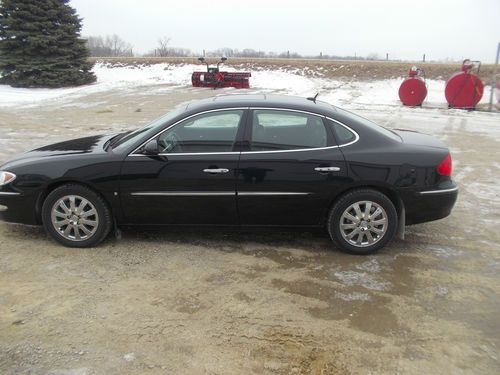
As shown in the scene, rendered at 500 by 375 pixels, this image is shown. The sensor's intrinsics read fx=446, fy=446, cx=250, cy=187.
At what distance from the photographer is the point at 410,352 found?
2986 millimetres

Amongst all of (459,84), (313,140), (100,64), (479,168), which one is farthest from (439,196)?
(100,64)

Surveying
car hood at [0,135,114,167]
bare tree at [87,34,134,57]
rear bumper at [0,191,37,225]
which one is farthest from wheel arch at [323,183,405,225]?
bare tree at [87,34,134,57]

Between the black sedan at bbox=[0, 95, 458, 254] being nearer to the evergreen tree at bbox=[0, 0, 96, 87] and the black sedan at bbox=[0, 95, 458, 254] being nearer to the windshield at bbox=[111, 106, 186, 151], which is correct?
the windshield at bbox=[111, 106, 186, 151]

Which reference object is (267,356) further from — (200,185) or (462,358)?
(200,185)

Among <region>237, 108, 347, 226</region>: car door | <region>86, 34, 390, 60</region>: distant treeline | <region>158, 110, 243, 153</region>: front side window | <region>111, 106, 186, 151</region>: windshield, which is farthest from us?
<region>86, 34, 390, 60</region>: distant treeline

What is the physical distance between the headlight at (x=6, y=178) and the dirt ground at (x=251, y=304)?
25.5 inches

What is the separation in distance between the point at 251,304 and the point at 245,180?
1262 millimetres

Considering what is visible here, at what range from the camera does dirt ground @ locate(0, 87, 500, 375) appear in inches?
114

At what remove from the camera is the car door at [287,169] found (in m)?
4.29

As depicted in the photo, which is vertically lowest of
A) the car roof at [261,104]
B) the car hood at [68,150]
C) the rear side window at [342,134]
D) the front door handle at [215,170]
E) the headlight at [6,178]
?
the headlight at [6,178]

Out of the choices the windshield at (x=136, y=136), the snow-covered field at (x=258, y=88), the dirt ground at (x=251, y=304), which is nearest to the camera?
the dirt ground at (x=251, y=304)

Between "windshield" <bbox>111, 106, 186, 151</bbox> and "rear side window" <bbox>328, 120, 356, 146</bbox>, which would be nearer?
"rear side window" <bbox>328, 120, 356, 146</bbox>

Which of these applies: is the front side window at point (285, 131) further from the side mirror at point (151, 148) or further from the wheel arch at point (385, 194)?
the side mirror at point (151, 148)

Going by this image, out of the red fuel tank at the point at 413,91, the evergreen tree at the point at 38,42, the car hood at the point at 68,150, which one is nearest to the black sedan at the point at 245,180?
the car hood at the point at 68,150
